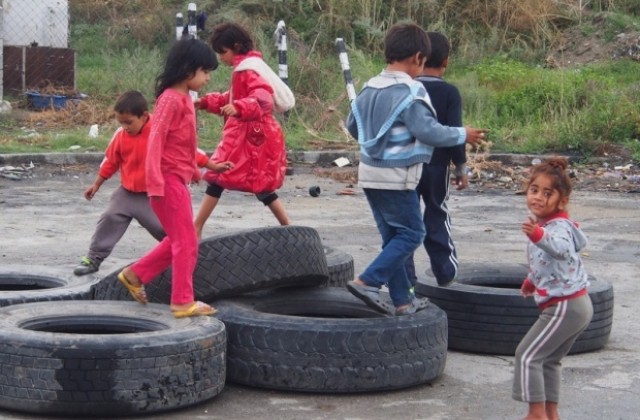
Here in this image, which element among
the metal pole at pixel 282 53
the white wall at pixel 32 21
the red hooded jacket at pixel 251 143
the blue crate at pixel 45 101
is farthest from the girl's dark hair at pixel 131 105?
the white wall at pixel 32 21

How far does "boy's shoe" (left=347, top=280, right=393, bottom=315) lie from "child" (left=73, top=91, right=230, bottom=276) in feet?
5.15

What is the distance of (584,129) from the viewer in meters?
14.8

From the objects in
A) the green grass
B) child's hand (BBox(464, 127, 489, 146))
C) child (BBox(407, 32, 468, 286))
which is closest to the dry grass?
the green grass

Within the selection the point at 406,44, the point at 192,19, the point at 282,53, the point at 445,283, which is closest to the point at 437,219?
the point at 445,283

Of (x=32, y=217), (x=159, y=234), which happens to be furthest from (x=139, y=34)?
(x=159, y=234)

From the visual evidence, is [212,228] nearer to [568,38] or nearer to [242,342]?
[242,342]

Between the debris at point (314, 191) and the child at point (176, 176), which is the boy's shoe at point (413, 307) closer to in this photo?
the child at point (176, 176)

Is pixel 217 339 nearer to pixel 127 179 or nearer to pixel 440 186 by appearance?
pixel 440 186

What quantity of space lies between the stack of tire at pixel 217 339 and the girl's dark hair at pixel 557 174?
966mm

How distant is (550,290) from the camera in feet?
15.5

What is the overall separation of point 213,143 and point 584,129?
4518mm

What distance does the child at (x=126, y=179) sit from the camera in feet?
21.8

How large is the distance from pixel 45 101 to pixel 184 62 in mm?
11873

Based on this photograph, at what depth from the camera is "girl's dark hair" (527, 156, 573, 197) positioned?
473 centimetres
